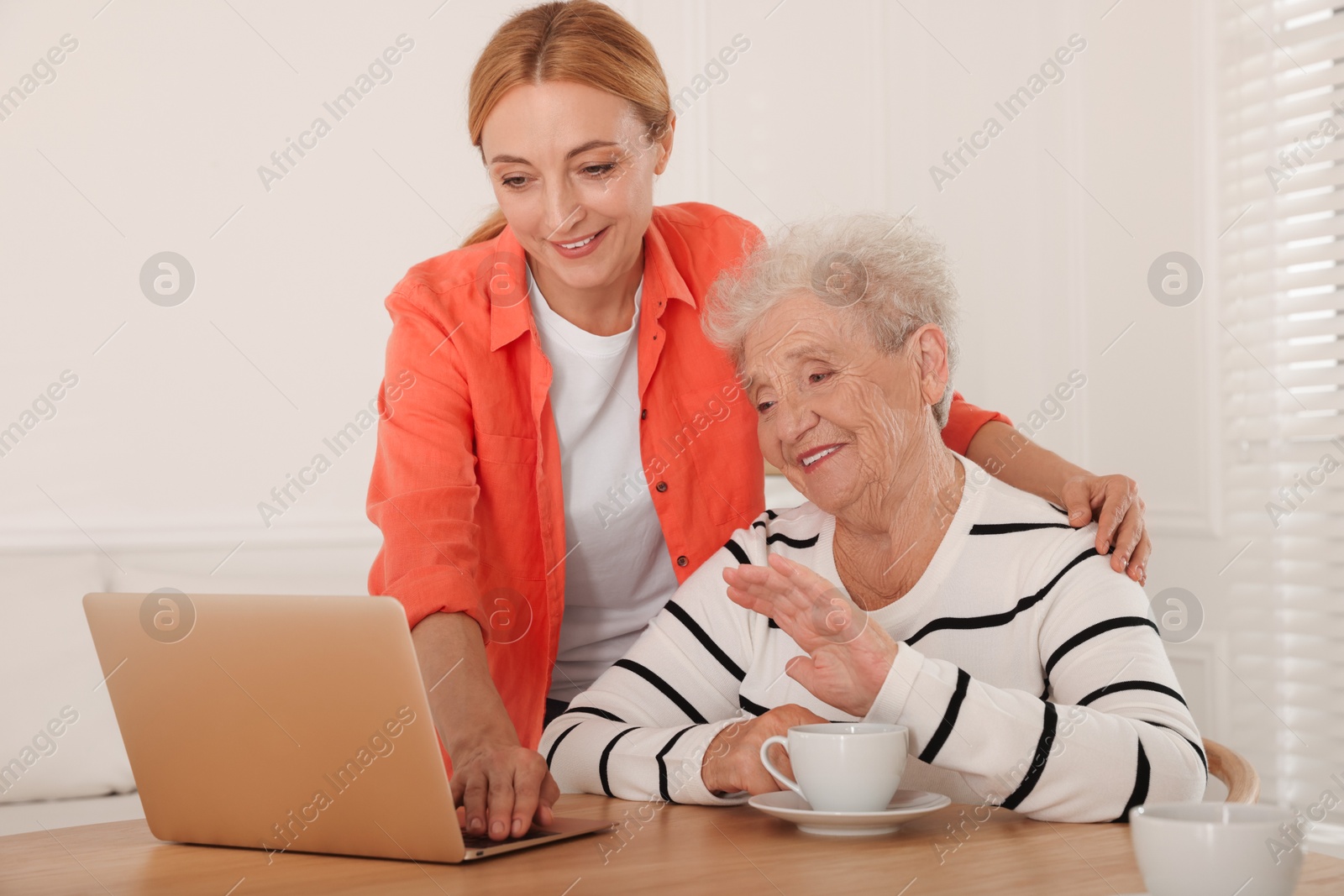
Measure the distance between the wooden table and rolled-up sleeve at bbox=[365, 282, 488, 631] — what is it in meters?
0.45

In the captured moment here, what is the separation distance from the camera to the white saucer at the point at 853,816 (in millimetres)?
1027

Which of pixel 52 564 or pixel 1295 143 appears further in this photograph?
pixel 1295 143

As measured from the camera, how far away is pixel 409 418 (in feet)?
5.36

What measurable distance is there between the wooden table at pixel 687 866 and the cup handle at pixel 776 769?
0.13 feet

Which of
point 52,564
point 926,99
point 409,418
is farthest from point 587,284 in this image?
point 926,99

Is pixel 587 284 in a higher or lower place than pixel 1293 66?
lower

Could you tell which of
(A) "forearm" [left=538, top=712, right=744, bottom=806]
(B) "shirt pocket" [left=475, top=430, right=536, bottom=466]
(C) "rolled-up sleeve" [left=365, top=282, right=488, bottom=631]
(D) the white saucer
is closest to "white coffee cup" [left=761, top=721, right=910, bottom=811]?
(D) the white saucer

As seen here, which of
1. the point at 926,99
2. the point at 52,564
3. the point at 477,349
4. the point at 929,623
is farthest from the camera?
the point at 926,99

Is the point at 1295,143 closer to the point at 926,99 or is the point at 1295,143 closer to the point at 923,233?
the point at 926,99

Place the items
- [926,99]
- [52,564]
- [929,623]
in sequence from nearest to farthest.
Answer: [929,623], [52,564], [926,99]

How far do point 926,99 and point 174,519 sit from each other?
2648 mm

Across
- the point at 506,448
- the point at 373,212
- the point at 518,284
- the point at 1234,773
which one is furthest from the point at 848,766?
the point at 373,212

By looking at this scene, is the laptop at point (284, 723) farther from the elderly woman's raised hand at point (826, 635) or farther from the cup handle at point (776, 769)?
the elderly woman's raised hand at point (826, 635)

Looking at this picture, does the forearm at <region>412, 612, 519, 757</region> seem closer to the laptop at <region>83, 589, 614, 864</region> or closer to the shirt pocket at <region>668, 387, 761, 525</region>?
the laptop at <region>83, 589, 614, 864</region>
